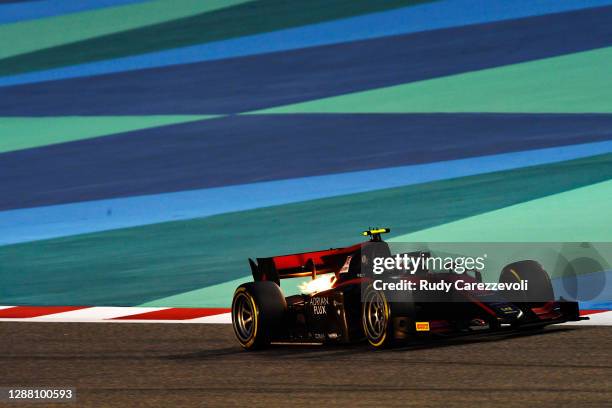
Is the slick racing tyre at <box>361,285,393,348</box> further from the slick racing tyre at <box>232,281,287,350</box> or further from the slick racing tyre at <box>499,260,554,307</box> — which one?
the slick racing tyre at <box>499,260,554,307</box>

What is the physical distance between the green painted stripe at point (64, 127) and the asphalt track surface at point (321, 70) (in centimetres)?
24

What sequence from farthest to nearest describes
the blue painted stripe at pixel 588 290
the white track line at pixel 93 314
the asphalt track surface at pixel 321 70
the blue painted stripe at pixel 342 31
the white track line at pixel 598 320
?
the blue painted stripe at pixel 342 31
the asphalt track surface at pixel 321 70
the white track line at pixel 93 314
the blue painted stripe at pixel 588 290
the white track line at pixel 598 320

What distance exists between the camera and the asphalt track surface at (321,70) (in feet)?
70.3

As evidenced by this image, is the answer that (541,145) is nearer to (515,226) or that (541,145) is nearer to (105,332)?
(515,226)

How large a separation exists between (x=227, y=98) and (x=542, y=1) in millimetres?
6118

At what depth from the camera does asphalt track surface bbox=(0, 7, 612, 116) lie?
2144 centimetres

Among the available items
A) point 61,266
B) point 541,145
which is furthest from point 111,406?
point 541,145

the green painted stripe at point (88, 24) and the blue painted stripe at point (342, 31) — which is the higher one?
the green painted stripe at point (88, 24)

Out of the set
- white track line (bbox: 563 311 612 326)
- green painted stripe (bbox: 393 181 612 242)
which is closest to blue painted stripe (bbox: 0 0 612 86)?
green painted stripe (bbox: 393 181 612 242)

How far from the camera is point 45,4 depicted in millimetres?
27703

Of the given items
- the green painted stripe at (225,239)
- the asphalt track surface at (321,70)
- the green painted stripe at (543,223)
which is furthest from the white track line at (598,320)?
the asphalt track surface at (321,70)

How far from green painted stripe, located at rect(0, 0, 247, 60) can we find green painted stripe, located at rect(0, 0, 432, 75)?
0.02 m

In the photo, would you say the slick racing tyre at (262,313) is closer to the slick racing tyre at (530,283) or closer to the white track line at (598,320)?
the slick racing tyre at (530,283)

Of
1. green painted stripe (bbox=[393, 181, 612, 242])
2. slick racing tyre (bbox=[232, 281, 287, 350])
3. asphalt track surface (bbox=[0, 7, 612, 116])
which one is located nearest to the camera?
slick racing tyre (bbox=[232, 281, 287, 350])
